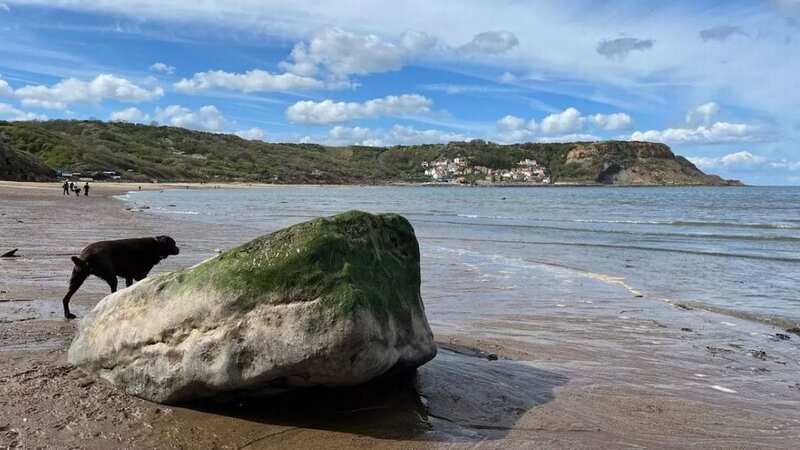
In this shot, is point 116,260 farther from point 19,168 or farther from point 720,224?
point 19,168

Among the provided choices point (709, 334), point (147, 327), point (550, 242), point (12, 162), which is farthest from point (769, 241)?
point (12, 162)

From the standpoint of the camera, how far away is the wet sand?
16.2 feet

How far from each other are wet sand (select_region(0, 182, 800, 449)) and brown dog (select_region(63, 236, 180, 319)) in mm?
575

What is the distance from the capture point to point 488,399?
598 cm

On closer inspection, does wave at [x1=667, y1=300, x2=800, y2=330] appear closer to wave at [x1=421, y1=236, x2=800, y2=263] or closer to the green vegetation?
the green vegetation

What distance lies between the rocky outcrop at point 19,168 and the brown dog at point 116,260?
77.3 meters

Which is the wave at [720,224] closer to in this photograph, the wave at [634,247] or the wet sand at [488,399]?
the wave at [634,247]

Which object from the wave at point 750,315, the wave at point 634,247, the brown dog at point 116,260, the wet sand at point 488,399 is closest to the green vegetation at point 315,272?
the wet sand at point 488,399

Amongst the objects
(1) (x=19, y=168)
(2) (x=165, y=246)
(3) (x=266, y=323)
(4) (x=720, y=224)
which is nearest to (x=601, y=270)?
(2) (x=165, y=246)

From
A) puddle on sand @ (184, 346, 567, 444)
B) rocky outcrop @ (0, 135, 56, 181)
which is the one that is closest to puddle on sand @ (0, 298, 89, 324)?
puddle on sand @ (184, 346, 567, 444)

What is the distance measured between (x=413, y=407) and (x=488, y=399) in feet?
2.60

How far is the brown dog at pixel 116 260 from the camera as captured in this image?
27.5 ft

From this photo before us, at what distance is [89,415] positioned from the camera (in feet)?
16.7

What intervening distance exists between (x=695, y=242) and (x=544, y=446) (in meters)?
23.4
